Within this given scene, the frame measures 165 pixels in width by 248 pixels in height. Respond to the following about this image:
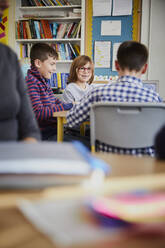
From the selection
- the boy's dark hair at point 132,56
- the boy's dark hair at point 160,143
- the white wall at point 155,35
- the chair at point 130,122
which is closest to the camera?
the boy's dark hair at point 160,143

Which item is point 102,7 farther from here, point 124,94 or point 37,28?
point 124,94

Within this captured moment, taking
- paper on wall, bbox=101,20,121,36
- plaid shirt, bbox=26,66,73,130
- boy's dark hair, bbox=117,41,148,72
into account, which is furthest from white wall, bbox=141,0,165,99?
boy's dark hair, bbox=117,41,148,72

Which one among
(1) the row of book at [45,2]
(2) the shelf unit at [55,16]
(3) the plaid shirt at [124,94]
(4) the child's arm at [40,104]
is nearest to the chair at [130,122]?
(3) the plaid shirt at [124,94]

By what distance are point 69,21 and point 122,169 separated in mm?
4349

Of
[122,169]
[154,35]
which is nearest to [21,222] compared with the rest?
[122,169]

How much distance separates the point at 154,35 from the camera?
419 cm

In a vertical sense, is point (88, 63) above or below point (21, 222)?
above

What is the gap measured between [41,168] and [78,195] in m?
0.07

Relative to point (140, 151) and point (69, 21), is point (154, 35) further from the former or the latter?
point (140, 151)

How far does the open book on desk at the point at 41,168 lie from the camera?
36 centimetres

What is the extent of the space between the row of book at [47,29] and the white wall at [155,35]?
1062mm

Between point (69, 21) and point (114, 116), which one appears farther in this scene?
point (69, 21)

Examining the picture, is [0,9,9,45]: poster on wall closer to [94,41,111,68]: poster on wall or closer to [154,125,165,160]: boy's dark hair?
[94,41,111,68]: poster on wall

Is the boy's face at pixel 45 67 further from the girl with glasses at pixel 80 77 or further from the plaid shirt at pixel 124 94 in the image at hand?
the plaid shirt at pixel 124 94
